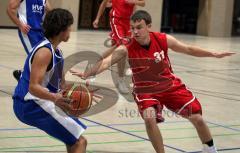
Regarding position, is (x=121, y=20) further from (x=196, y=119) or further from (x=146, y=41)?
(x=196, y=119)

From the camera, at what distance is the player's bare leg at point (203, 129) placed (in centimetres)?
612

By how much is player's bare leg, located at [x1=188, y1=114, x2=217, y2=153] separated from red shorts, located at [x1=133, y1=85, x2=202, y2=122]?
62 millimetres

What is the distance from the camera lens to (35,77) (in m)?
4.64

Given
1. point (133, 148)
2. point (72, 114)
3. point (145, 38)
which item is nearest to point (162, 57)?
point (145, 38)

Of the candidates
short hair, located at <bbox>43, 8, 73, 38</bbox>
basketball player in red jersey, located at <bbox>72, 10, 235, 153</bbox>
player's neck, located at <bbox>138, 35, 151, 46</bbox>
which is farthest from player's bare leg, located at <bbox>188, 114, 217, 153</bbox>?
short hair, located at <bbox>43, 8, 73, 38</bbox>

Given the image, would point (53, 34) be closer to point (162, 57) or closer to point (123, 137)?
point (162, 57)

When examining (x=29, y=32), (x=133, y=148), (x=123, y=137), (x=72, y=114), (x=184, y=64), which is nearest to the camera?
(x=72, y=114)

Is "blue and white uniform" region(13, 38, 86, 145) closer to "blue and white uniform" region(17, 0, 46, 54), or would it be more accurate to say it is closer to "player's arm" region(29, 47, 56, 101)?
"player's arm" region(29, 47, 56, 101)

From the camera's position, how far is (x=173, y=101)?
618cm

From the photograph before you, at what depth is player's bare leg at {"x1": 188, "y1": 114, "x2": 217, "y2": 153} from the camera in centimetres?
612

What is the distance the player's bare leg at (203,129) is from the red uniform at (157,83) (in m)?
0.07

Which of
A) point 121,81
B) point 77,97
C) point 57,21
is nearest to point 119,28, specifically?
point 121,81

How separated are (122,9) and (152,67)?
16.2 ft

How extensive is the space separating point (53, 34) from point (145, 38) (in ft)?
5.18
